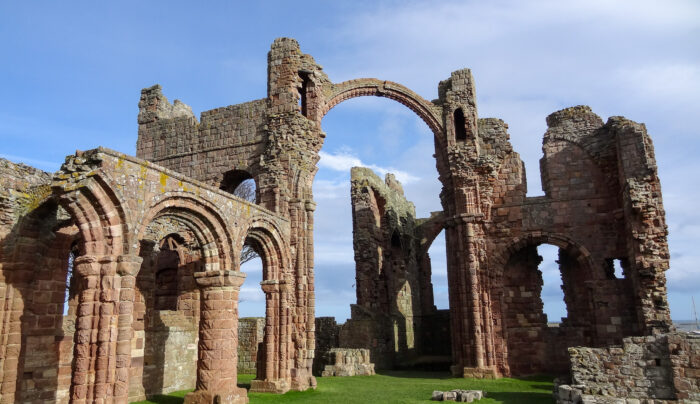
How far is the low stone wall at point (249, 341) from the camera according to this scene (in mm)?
19141

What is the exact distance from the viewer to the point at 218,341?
1102 cm

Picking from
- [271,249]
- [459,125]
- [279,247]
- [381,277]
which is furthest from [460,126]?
[271,249]

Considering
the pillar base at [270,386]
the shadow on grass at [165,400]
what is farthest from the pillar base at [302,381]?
the shadow on grass at [165,400]

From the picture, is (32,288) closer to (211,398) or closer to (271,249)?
(211,398)

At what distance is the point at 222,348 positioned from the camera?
1101 centimetres

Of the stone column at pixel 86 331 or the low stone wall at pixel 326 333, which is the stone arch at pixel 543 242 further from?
the stone column at pixel 86 331

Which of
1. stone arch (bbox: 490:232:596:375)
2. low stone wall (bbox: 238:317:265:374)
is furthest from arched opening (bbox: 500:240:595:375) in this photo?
low stone wall (bbox: 238:317:265:374)

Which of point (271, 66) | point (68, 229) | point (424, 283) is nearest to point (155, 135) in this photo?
point (271, 66)

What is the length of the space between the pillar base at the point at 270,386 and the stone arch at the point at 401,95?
9387 millimetres

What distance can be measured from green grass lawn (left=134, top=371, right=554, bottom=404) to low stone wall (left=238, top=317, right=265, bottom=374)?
2.39m

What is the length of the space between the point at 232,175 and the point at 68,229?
6.00 meters

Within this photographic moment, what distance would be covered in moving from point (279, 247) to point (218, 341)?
3625 millimetres

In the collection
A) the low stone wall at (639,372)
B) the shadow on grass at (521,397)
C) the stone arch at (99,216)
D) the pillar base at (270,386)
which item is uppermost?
the stone arch at (99,216)

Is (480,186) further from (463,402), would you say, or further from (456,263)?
(463,402)
